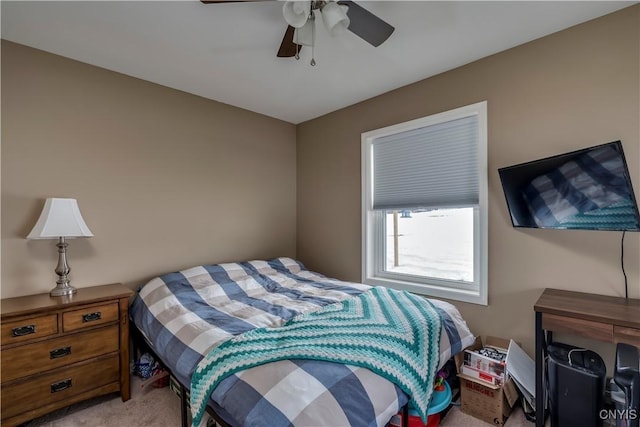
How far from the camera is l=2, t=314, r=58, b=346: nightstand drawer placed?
1711mm

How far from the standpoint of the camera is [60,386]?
1.87 meters

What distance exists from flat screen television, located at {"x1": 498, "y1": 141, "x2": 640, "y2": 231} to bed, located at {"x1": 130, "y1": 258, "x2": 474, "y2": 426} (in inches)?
34.4

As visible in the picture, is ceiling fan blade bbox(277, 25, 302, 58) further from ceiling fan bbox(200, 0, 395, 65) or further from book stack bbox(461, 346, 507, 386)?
book stack bbox(461, 346, 507, 386)

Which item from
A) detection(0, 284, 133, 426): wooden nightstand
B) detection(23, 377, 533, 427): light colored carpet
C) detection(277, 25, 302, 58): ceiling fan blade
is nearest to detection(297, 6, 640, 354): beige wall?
detection(23, 377, 533, 427): light colored carpet

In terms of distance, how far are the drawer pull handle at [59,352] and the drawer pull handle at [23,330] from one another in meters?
0.18

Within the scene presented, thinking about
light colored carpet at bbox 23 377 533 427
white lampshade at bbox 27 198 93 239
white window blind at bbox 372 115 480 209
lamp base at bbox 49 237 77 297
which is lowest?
light colored carpet at bbox 23 377 533 427

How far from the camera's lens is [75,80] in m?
2.32

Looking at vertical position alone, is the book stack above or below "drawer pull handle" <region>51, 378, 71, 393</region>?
above

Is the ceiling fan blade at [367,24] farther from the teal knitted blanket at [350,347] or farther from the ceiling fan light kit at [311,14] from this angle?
the teal knitted blanket at [350,347]

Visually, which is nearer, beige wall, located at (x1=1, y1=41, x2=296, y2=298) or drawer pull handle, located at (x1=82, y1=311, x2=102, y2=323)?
drawer pull handle, located at (x1=82, y1=311, x2=102, y2=323)

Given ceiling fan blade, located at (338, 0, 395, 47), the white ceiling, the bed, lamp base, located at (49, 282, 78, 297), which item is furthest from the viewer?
lamp base, located at (49, 282, 78, 297)

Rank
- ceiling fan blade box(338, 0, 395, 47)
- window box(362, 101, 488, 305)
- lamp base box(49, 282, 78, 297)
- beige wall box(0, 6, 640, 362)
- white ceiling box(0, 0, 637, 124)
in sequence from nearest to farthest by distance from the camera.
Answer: ceiling fan blade box(338, 0, 395, 47) → white ceiling box(0, 0, 637, 124) → beige wall box(0, 6, 640, 362) → lamp base box(49, 282, 78, 297) → window box(362, 101, 488, 305)

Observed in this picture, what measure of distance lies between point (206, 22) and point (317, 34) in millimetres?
709

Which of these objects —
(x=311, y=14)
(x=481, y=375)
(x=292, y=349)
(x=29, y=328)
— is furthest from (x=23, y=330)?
(x=481, y=375)
